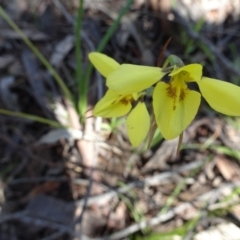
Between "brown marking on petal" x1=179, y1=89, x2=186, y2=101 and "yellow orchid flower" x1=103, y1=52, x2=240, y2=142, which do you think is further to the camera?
"brown marking on petal" x1=179, y1=89, x2=186, y2=101

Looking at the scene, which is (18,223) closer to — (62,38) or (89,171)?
(89,171)

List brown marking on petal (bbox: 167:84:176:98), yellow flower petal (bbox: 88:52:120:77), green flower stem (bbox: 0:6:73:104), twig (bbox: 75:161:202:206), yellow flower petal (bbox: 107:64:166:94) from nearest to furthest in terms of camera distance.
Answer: yellow flower petal (bbox: 107:64:166:94) → brown marking on petal (bbox: 167:84:176:98) → yellow flower petal (bbox: 88:52:120:77) → twig (bbox: 75:161:202:206) → green flower stem (bbox: 0:6:73:104)

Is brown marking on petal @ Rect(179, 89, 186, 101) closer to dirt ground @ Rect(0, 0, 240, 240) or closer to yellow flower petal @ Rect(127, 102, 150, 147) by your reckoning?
yellow flower petal @ Rect(127, 102, 150, 147)

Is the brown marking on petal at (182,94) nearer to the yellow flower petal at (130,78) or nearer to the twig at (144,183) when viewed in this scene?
the yellow flower petal at (130,78)

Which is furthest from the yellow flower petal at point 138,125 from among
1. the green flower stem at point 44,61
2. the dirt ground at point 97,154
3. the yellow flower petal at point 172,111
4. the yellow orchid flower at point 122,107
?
the green flower stem at point 44,61

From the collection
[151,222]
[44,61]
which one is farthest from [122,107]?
[44,61]

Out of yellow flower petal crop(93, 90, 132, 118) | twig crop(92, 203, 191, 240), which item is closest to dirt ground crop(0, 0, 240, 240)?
twig crop(92, 203, 191, 240)
